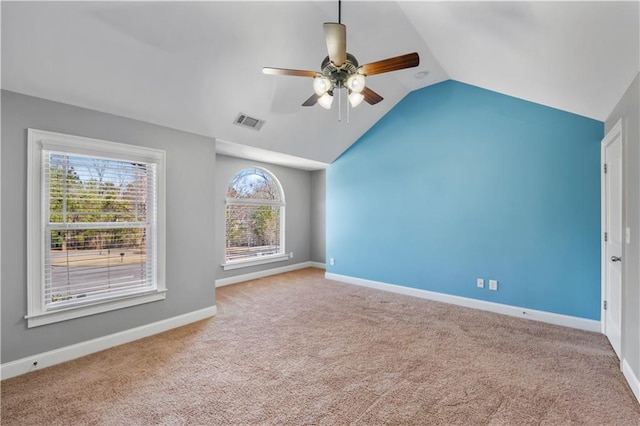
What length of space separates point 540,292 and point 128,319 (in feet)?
15.6

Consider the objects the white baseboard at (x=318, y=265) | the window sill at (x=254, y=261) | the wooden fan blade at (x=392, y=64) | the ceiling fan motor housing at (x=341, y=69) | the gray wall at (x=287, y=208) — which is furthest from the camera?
the white baseboard at (x=318, y=265)

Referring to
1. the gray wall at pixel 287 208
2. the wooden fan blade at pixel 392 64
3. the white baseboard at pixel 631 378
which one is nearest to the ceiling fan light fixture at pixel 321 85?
the wooden fan blade at pixel 392 64

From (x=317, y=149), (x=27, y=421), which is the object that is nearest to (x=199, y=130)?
(x=317, y=149)

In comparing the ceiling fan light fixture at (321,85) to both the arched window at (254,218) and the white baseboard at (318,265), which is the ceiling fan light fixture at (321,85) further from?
the white baseboard at (318,265)

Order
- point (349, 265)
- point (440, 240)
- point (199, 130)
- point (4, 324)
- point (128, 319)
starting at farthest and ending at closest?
point (349, 265)
point (440, 240)
point (199, 130)
point (128, 319)
point (4, 324)

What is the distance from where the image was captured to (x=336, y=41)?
202 cm

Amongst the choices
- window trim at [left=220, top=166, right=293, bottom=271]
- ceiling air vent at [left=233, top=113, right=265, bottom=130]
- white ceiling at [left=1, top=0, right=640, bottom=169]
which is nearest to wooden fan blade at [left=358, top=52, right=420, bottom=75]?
white ceiling at [left=1, top=0, right=640, bottom=169]

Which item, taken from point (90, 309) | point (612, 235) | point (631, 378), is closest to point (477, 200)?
point (612, 235)

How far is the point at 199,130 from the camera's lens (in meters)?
3.60

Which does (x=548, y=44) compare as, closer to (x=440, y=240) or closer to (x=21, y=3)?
(x=440, y=240)

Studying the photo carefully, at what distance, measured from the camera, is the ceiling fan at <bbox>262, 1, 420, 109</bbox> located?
2.03 meters

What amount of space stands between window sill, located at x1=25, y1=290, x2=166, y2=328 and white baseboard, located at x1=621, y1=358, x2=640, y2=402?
4236 mm

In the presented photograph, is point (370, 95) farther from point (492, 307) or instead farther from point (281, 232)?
point (281, 232)

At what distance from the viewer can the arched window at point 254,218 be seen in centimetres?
558
